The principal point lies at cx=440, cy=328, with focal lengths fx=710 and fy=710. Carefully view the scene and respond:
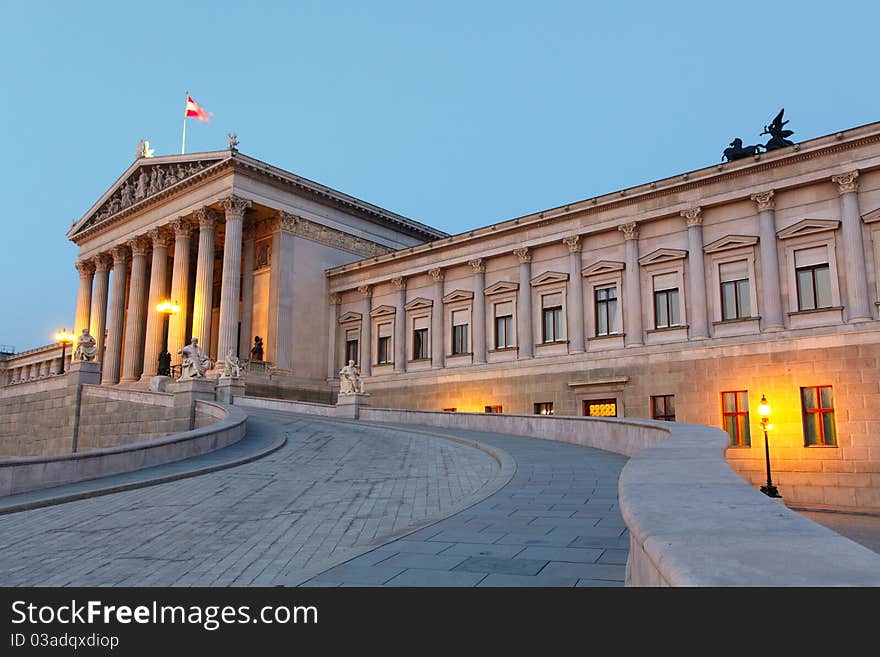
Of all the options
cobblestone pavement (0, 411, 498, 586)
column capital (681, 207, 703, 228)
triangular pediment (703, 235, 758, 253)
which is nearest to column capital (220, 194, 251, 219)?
column capital (681, 207, 703, 228)

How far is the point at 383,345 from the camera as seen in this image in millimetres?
45312

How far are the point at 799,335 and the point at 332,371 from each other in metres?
29.1

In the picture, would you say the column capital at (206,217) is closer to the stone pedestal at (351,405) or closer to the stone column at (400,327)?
the stone column at (400,327)

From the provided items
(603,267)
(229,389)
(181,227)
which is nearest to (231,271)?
(181,227)

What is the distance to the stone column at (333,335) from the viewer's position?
156 feet

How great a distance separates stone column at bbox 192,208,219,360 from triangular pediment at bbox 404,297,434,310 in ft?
41.6

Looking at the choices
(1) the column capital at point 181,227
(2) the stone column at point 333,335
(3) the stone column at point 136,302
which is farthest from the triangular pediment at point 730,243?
(3) the stone column at point 136,302

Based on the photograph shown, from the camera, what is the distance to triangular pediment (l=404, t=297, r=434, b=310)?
4259cm

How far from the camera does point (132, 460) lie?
1608cm

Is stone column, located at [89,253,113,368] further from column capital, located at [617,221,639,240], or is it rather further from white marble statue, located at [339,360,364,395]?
column capital, located at [617,221,639,240]

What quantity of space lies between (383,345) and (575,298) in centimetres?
1458

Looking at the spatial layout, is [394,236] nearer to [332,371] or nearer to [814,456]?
[332,371]

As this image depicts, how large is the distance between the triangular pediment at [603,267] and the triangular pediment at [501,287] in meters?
4.32

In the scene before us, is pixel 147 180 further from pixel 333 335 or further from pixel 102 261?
pixel 333 335
